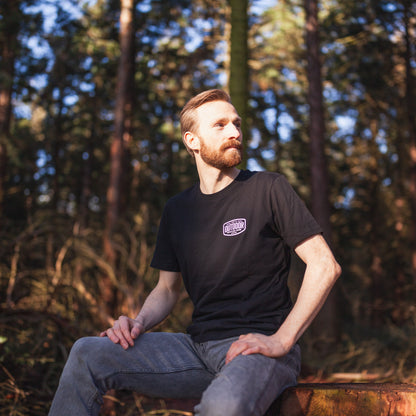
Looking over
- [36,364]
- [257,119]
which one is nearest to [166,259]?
[36,364]

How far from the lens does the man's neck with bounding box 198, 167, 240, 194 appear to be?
9.74 feet

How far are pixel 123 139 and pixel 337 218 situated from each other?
11.7 metres

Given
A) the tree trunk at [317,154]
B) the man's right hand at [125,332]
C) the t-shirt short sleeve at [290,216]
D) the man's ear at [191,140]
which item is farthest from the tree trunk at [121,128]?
the t-shirt short sleeve at [290,216]

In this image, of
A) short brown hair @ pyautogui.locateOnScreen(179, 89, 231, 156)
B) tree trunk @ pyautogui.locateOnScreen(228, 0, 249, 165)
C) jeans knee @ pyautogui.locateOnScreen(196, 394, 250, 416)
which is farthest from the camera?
tree trunk @ pyautogui.locateOnScreen(228, 0, 249, 165)

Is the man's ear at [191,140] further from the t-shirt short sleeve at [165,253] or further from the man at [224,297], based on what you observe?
the t-shirt short sleeve at [165,253]

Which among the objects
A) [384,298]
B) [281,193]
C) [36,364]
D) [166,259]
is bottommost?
[384,298]

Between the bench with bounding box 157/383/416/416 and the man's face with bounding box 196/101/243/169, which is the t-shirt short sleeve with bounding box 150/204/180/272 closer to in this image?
the man's face with bounding box 196/101/243/169

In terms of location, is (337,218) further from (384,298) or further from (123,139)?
(123,139)

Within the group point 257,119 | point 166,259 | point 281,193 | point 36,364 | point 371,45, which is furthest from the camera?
point 257,119

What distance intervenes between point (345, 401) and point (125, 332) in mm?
1174

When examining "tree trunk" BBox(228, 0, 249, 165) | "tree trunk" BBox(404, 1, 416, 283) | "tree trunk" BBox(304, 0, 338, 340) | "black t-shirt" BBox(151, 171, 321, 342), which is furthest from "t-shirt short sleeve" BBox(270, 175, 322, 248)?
"tree trunk" BBox(404, 1, 416, 283)

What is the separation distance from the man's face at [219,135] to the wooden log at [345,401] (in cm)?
128

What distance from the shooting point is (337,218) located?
21.0 metres

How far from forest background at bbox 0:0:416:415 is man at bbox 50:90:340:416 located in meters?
2.57
